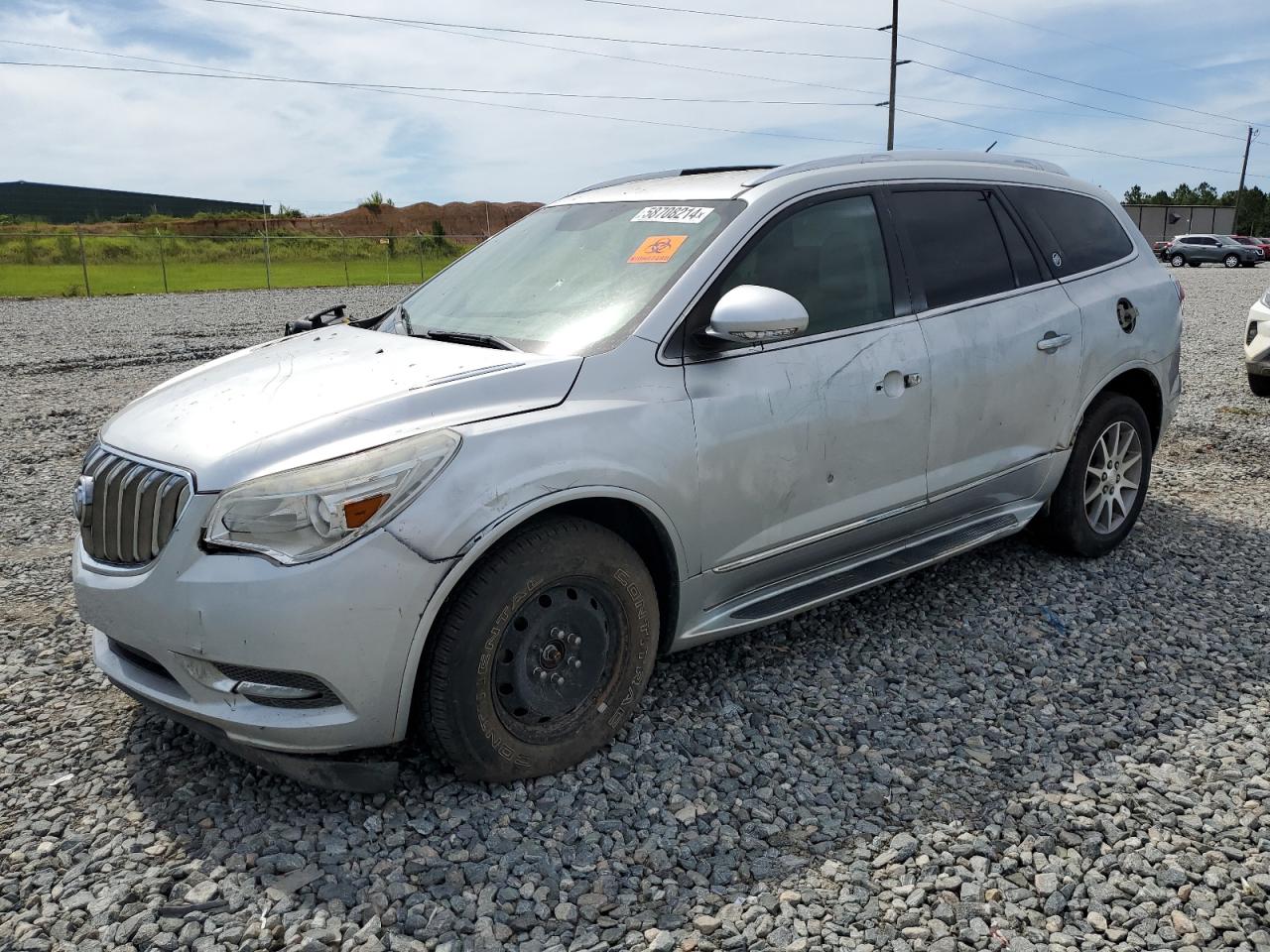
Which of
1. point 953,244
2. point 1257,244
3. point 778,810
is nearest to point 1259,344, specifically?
point 953,244

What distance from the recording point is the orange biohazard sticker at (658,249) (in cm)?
353

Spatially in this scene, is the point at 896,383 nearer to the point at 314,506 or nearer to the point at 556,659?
the point at 556,659

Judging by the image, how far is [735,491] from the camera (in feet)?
11.0

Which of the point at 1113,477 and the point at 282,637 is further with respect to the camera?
the point at 1113,477

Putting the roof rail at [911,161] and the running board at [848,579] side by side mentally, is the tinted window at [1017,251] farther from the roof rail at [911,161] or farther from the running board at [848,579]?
the running board at [848,579]

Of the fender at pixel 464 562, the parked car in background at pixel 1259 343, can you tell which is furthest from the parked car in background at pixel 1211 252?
the fender at pixel 464 562

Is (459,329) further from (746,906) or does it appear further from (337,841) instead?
(746,906)

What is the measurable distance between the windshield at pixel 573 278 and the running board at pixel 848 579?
105 cm

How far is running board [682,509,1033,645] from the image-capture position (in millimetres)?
3461

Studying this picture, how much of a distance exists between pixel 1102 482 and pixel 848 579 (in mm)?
1938

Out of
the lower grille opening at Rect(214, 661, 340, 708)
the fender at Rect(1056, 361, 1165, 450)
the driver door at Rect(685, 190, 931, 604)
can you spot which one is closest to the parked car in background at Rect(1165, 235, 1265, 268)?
the fender at Rect(1056, 361, 1165, 450)

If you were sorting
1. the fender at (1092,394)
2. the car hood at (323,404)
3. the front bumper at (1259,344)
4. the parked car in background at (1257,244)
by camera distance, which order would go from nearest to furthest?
the car hood at (323,404) → the fender at (1092,394) → the front bumper at (1259,344) → the parked car in background at (1257,244)

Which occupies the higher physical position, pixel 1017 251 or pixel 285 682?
pixel 1017 251

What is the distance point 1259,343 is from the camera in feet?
30.9
